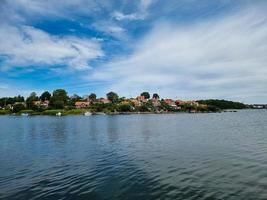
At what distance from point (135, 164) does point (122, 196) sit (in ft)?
40.1

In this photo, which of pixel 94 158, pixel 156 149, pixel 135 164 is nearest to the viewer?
pixel 135 164

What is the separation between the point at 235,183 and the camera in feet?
79.3

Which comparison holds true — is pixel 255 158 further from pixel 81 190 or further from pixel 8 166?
pixel 8 166

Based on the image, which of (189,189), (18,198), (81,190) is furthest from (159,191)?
(18,198)

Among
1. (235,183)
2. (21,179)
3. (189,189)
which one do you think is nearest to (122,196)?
(189,189)

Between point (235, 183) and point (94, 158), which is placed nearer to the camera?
point (235, 183)

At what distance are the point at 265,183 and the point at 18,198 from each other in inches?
767

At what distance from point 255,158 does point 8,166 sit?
29242 mm

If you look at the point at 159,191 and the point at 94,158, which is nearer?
the point at 159,191

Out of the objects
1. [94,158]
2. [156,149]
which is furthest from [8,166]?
[156,149]

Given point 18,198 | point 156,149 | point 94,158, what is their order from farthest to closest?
point 156,149, point 94,158, point 18,198

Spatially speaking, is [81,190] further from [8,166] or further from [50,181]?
[8,166]

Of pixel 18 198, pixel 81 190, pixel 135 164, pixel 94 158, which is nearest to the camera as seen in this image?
pixel 18 198

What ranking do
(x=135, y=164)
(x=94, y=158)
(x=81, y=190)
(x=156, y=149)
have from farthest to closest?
(x=156, y=149), (x=94, y=158), (x=135, y=164), (x=81, y=190)
